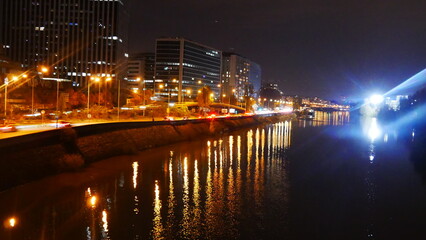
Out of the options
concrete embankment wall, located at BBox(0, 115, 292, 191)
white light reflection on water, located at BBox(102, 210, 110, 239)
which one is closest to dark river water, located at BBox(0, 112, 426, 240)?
white light reflection on water, located at BBox(102, 210, 110, 239)

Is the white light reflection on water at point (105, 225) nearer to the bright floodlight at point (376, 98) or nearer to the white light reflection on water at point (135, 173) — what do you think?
the white light reflection on water at point (135, 173)

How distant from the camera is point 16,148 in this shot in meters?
23.1

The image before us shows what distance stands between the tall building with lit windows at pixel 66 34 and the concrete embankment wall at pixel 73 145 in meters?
105

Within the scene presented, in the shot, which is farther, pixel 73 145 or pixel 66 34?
pixel 66 34

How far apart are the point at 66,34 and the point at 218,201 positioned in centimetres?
14272

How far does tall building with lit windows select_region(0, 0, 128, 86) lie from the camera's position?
145625mm

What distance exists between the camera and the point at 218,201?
21.7 metres

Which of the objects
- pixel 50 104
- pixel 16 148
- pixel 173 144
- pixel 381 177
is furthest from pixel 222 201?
pixel 50 104

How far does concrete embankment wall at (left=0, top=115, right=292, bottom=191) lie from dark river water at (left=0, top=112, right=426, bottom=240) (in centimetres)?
97

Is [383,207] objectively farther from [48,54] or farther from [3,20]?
[3,20]

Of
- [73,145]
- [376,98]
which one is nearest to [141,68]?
[376,98]

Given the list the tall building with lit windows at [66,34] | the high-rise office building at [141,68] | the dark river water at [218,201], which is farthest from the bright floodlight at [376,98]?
the dark river water at [218,201]

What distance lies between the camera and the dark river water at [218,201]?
55.9ft

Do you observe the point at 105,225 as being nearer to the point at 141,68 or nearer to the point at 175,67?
the point at 175,67
